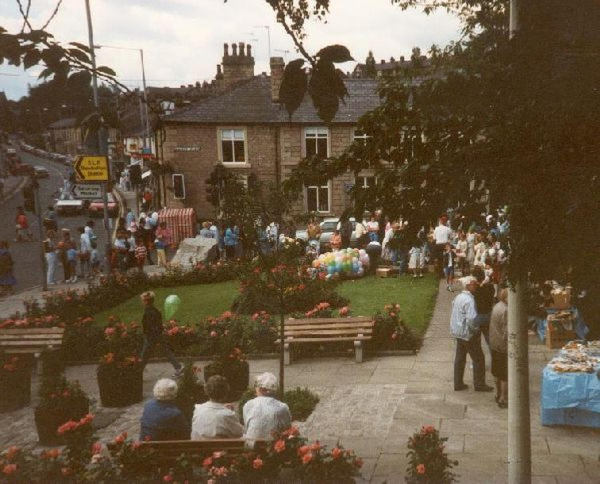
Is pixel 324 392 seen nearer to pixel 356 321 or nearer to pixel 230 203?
pixel 356 321

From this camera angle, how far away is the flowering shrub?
7527mm

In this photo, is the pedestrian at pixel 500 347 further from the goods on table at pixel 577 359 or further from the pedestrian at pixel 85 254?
the pedestrian at pixel 85 254

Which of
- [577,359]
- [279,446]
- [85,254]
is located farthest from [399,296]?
[279,446]

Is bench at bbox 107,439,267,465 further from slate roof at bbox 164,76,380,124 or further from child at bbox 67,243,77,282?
slate roof at bbox 164,76,380,124

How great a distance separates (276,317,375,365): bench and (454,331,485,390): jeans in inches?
108

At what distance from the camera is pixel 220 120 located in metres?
41.6

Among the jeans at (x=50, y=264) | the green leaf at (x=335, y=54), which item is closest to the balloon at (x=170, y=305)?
the jeans at (x=50, y=264)

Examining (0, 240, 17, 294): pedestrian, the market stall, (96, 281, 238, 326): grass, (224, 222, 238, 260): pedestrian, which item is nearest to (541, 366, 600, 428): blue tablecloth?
the market stall

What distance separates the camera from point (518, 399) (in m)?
6.83

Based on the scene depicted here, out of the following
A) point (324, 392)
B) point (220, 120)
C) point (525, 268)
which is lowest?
point (324, 392)

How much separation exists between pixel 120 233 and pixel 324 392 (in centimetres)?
1596

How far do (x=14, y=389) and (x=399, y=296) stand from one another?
421 inches

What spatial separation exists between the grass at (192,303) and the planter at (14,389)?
612 cm

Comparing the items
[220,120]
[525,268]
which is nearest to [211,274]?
[220,120]
